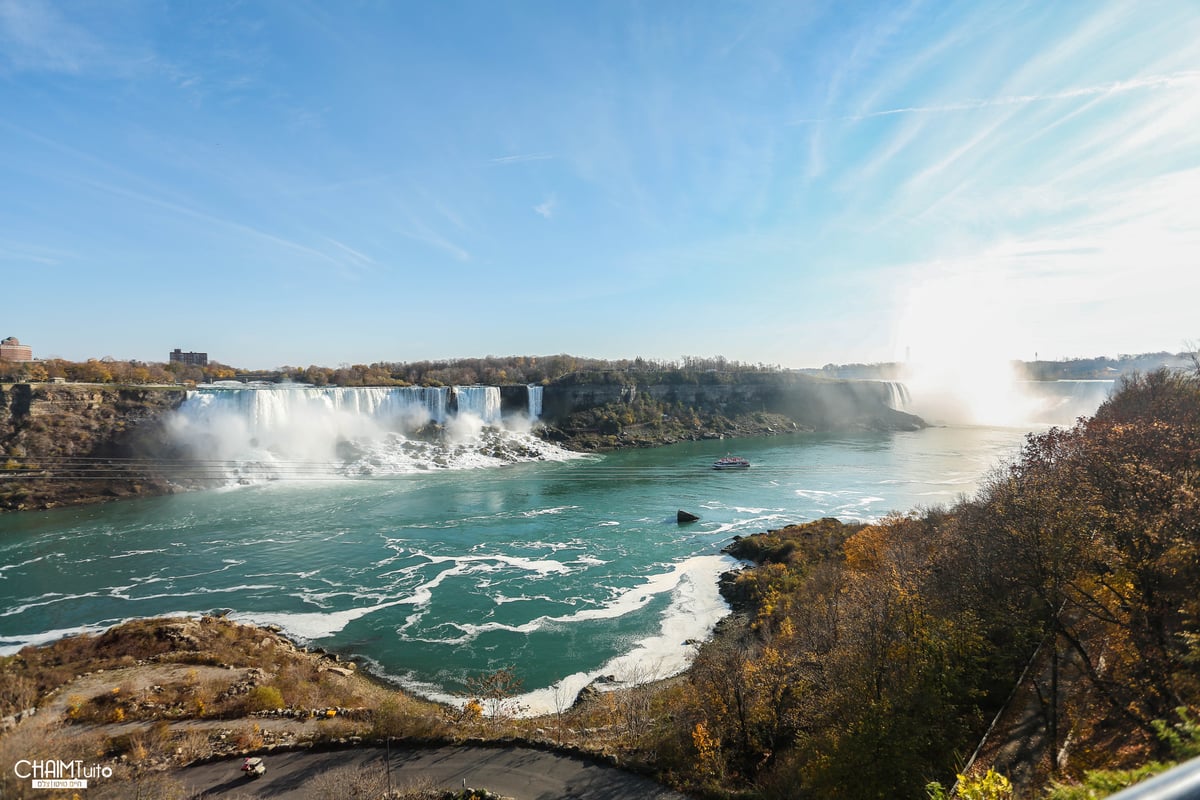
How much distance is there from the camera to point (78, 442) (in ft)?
162

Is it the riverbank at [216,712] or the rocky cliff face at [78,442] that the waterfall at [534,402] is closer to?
the rocky cliff face at [78,442]

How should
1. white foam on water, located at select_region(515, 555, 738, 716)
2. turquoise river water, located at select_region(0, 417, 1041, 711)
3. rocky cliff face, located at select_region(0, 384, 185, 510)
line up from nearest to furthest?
1. white foam on water, located at select_region(515, 555, 738, 716)
2. turquoise river water, located at select_region(0, 417, 1041, 711)
3. rocky cliff face, located at select_region(0, 384, 185, 510)

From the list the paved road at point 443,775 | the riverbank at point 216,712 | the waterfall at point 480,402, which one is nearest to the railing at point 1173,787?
the paved road at point 443,775

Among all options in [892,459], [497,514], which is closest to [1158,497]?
[497,514]

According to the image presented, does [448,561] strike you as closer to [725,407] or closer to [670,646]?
[670,646]

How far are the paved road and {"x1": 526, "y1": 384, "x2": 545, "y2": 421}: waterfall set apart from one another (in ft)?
229

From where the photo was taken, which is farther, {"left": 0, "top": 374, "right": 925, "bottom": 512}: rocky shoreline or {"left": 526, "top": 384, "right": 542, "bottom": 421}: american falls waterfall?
{"left": 526, "top": 384, "right": 542, "bottom": 421}: american falls waterfall

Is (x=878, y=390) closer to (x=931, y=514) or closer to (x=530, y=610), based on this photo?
(x=931, y=514)

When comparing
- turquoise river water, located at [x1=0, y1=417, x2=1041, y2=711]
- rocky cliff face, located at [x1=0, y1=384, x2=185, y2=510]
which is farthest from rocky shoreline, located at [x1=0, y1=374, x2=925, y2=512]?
turquoise river water, located at [x1=0, y1=417, x2=1041, y2=711]

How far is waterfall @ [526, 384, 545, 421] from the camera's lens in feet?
274

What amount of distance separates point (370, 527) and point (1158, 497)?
38.1m

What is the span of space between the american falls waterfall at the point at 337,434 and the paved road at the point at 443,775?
4574 centimetres

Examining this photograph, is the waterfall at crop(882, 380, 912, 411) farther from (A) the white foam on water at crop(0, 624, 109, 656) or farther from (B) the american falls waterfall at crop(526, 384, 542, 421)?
(A) the white foam on water at crop(0, 624, 109, 656)

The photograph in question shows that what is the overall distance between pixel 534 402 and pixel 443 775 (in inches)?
2860
